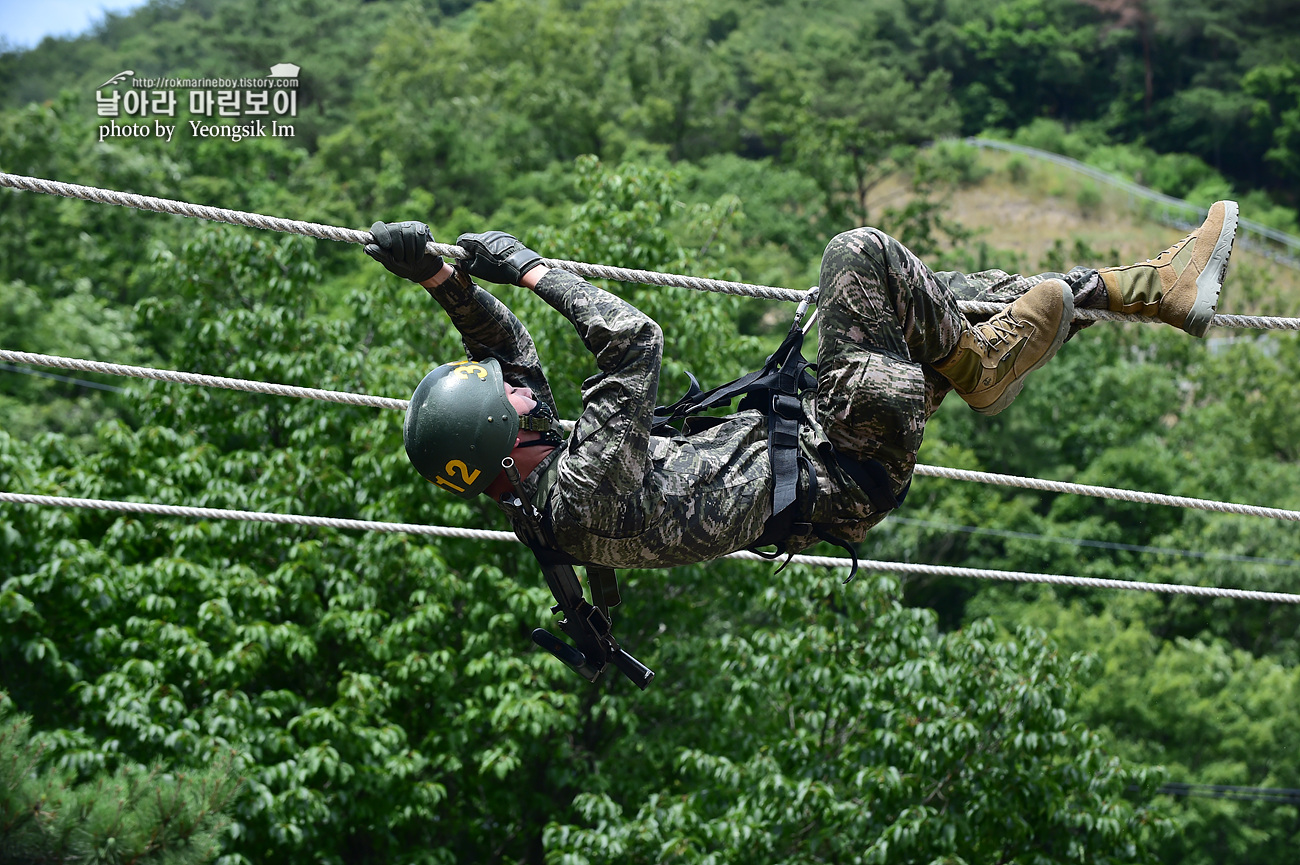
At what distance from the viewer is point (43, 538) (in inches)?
395

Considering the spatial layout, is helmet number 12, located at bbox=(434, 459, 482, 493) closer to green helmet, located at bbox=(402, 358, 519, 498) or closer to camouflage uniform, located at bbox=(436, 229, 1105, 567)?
green helmet, located at bbox=(402, 358, 519, 498)

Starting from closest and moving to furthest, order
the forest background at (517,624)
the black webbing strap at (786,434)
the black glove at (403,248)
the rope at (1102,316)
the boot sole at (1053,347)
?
→ the black glove at (403,248)
the black webbing strap at (786,434)
the boot sole at (1053,347)
the rope at (1102,316)
the forest background at (517,624)

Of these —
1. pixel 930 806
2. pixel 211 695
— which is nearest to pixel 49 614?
pixel 211 695

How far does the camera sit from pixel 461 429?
353cm

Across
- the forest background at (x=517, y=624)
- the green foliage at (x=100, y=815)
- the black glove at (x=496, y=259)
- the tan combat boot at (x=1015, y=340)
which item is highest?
the black glove at (x=496, y=259)

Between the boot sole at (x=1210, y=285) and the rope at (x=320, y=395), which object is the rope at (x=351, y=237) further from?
the rope at (x=320, y=395)

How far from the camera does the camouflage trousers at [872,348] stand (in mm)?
3598

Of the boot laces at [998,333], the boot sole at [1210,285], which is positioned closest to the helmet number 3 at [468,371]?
the boot laces at [998,333]

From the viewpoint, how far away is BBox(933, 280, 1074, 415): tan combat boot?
3871 mm

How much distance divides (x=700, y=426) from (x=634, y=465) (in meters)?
0.49

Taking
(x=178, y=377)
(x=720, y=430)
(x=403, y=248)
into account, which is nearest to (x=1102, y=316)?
(x=720, y=430)

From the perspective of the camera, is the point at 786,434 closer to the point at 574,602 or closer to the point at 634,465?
the point at 634,465

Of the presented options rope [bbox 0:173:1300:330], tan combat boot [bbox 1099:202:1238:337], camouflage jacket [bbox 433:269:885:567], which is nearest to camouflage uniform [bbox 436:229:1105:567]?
camouflage jacket [bbox 433:269:885:567]

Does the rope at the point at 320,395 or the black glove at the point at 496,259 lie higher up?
the black glove at the point at 496,259
